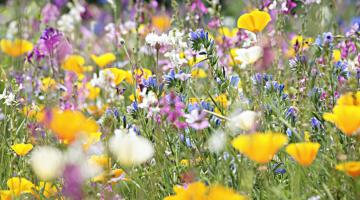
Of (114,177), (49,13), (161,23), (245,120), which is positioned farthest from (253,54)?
(49,13)

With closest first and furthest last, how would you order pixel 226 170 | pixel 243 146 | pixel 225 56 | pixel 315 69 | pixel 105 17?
pixel 243 146 → pixel 226 170 → pixel 315 69 → pixel 225 56 → pixel 105 17

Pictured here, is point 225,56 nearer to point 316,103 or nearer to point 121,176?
point 316,103

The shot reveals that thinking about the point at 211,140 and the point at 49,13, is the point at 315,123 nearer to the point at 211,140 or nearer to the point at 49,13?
the point at 211,140

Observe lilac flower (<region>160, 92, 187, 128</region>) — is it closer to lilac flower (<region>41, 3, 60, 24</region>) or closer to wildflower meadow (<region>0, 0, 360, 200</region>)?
wildflower meadow (<region>0, 0, 360, 200</region>)

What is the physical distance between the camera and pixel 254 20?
1.99 metres

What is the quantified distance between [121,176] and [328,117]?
1.74ft

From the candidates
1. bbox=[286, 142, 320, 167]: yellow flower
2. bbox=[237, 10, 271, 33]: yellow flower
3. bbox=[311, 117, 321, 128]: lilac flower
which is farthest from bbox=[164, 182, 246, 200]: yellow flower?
bbox=[237, 10, 271, 33]: yellow flower

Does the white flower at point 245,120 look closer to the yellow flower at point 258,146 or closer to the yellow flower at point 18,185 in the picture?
the yellow flower at point 258,146

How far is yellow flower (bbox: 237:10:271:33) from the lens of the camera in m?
1.98

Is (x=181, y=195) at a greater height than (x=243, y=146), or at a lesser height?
lesser

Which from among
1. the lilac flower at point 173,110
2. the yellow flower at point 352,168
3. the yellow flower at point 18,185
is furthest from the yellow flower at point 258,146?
the yellow flower at point 18,185

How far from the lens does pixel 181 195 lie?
1432 mm

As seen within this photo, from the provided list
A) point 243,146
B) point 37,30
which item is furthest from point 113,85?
point 37,30

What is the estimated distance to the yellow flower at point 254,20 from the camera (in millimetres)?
1979
